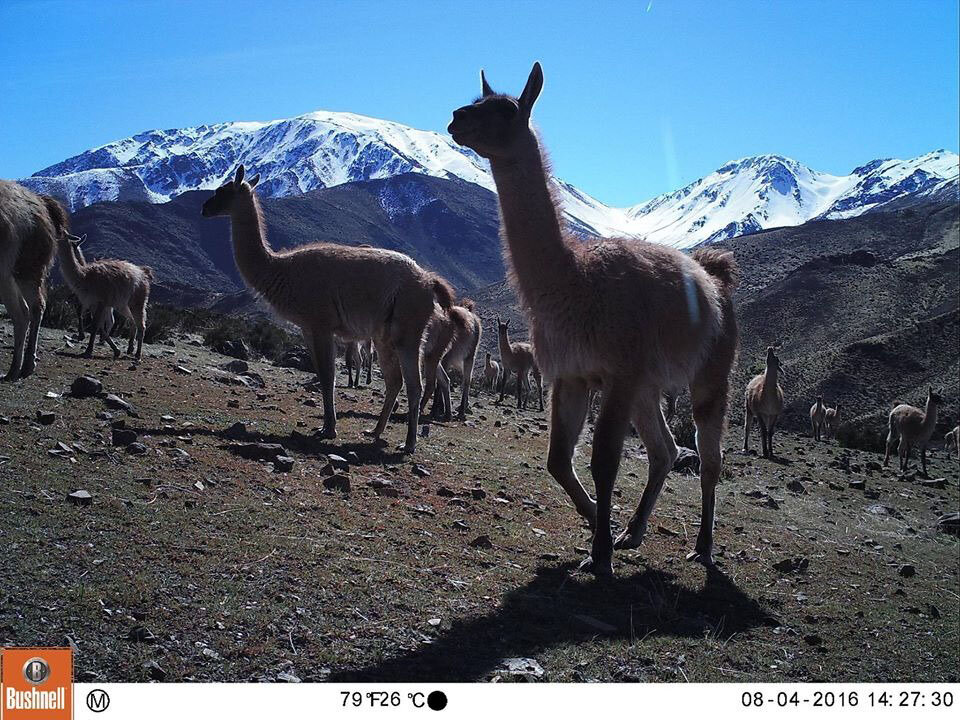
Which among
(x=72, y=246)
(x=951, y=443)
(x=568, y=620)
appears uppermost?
(x=72, y=246)

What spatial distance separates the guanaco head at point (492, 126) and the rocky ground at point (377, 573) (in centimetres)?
268

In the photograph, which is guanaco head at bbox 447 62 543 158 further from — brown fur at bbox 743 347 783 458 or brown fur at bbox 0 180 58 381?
brown fur at bbox 743 347 783 458

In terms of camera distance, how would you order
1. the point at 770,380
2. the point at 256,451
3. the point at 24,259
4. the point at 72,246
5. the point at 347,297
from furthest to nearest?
the point at 770,380 < the point at 72,246 < the point at 347,297 < the point at 24,259 < the point at 256,451

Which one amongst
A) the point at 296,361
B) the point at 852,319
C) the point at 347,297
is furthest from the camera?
the point at 852,319

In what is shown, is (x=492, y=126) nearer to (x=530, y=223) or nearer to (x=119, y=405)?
(x=530, y=223)

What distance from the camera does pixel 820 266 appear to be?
55.3 meters

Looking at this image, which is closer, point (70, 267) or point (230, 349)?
point (70, 267)

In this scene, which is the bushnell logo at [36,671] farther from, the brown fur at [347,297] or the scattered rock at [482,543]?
the brown fur at [347,297]

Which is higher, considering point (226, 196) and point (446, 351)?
point (226, 196)

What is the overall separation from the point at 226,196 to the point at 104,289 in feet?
19.9

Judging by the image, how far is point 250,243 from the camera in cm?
951

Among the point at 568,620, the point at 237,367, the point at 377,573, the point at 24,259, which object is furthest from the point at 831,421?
the point at 377,573
